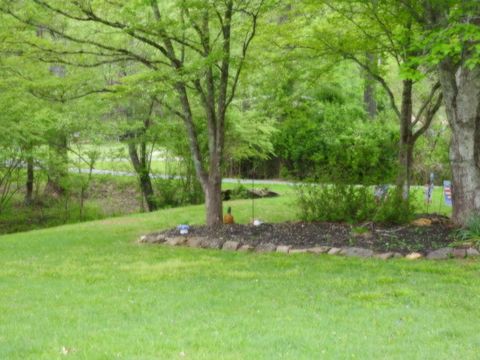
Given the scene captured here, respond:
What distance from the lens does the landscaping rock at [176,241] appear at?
10164mm

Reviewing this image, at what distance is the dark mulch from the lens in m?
8.99

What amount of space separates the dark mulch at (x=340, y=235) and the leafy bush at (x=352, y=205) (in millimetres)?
221

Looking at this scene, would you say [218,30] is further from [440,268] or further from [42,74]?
[440,268]

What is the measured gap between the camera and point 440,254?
8.26 metres

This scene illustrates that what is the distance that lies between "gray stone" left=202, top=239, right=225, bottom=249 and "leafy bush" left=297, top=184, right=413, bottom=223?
6.64 feet

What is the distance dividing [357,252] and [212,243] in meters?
2.42

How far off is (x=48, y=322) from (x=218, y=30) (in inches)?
283

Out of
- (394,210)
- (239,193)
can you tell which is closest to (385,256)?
(394,210)

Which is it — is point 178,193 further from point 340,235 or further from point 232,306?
point 232,306

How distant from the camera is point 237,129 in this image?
17484 millimetres

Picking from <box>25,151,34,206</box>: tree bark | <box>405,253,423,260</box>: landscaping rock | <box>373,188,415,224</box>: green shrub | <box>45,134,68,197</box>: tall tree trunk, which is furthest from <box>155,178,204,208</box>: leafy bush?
<box>405,253,423,260</box>: landscaping rock

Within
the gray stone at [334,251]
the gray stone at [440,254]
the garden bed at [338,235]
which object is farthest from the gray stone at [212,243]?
the gray stone at [440,254]

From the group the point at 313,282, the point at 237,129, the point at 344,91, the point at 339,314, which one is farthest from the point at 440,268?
the point at 344,91

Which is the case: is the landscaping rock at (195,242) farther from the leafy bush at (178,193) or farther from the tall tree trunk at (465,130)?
the leafy bush at (178,193)
